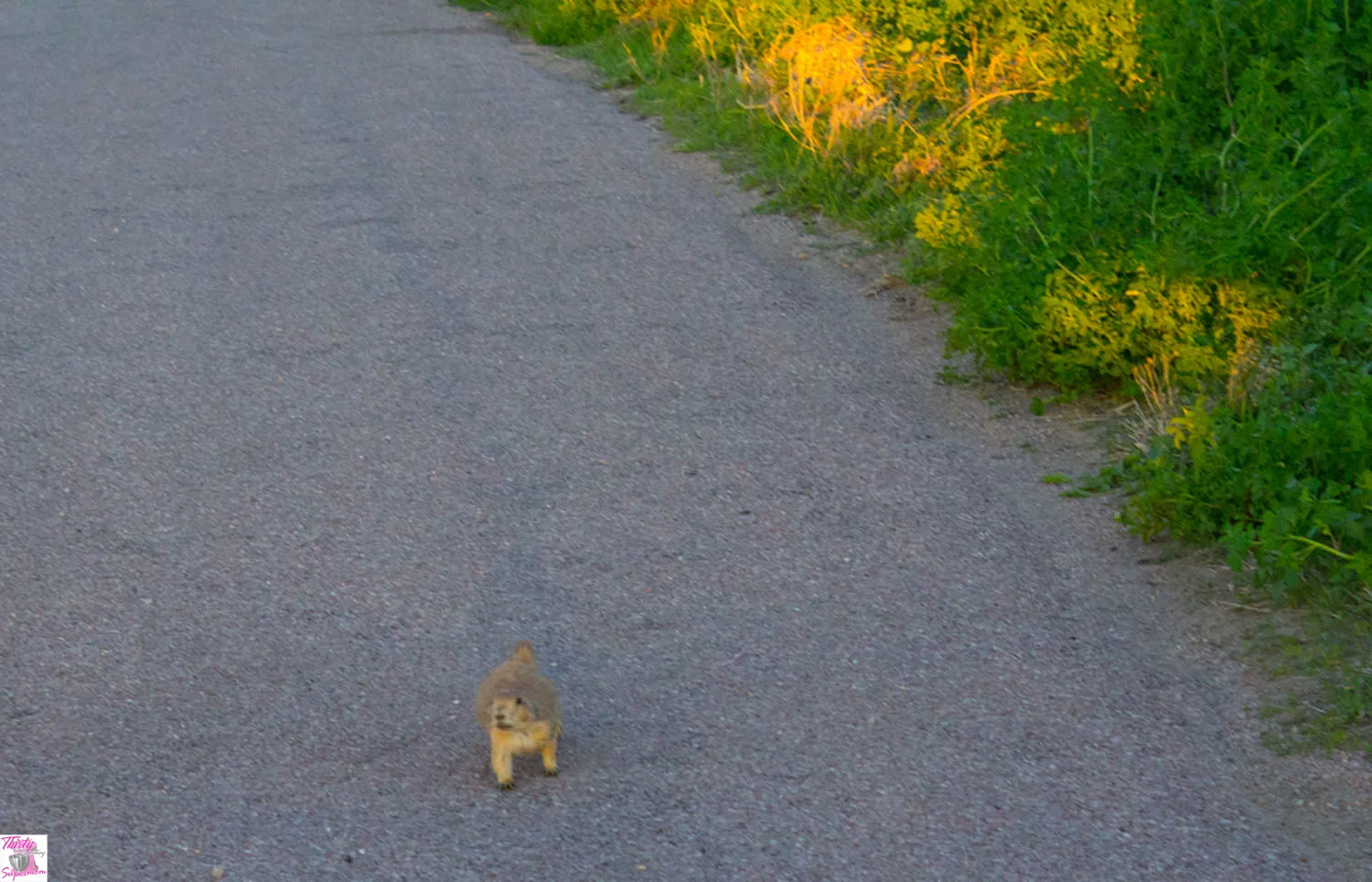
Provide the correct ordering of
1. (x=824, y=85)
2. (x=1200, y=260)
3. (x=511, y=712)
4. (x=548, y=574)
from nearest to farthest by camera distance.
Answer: (x=511, y=712), (x=548, y=574), (x=1200, y=260), (x=824, y=85)

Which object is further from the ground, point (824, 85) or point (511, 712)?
point (824, 85)

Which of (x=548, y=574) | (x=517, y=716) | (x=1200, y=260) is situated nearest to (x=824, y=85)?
(x=1200, y=260)

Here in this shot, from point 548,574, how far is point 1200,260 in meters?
2.88

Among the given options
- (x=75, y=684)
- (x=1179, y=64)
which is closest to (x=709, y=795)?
(x=75, y=684)

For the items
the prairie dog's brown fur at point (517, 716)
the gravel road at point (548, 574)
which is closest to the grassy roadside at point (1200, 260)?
the gravel road at point (548, 574)

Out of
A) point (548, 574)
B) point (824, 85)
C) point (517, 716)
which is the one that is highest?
point (824, 85)

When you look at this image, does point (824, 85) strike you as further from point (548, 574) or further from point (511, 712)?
point (511, 712)

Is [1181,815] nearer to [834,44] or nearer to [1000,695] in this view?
[1000,695]

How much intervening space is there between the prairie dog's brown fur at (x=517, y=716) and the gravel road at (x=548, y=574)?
3.9 inches

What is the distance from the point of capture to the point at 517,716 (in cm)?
393

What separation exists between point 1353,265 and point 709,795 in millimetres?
3553

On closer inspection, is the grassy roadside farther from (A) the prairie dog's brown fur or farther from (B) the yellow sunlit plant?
(A) the prairie dog's brown fur

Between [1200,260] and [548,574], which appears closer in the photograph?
[548,574]

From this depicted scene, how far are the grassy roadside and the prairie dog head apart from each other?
6.99 ft
